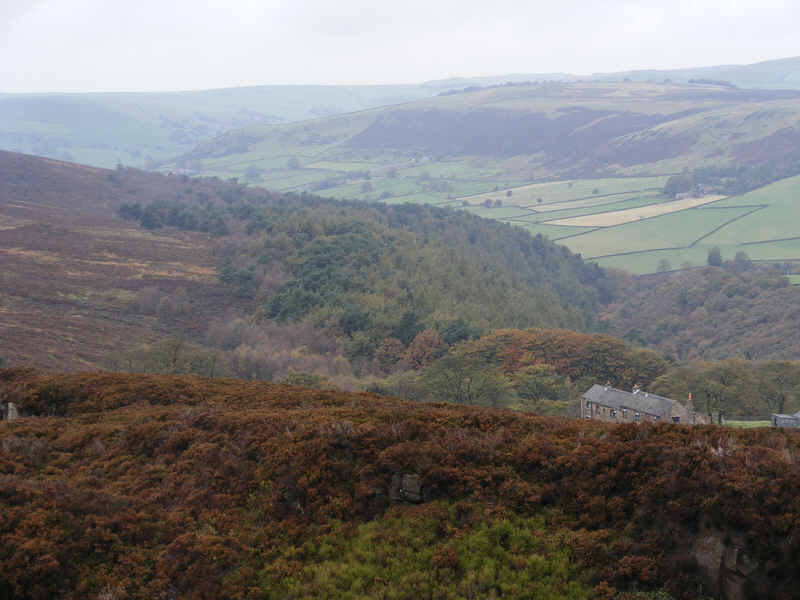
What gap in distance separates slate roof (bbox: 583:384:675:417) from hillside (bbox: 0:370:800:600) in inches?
1542

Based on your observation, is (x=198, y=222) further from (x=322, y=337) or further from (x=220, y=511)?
(x=220, y=511)

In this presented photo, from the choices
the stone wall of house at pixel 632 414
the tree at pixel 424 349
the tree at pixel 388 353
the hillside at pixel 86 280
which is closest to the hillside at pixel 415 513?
the stone wall of house at pixel 632 414

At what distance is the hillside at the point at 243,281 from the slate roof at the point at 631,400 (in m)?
19.4

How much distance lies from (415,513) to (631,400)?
46.0m

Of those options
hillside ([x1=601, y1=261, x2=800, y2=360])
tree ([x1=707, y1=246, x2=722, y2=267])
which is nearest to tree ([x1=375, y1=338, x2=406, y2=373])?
hillside ([x1=601, y1=261, x2=800, y2=360])

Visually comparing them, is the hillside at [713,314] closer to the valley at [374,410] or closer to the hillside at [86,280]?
the valley at [374,410]

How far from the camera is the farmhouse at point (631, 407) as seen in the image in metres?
49.3

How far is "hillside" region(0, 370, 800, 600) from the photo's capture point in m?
9.80

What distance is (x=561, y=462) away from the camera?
39.1ft

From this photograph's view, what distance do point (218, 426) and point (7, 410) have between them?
28.6ft

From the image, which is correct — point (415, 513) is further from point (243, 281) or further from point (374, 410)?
point (243, 281)

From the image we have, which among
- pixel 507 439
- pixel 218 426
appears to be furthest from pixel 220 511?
pixel 507 439

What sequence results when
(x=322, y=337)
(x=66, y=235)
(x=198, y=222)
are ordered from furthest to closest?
(x=198, y=222) < (x=66, y=235) < (x=322, y=337)

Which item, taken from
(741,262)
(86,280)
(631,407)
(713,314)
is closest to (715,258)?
(741,262)
